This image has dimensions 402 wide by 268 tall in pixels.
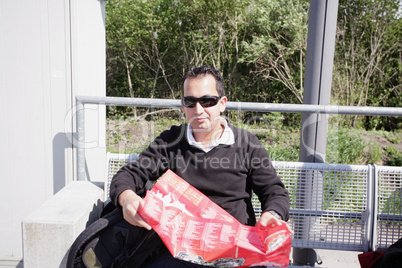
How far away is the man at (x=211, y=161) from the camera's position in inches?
76.3

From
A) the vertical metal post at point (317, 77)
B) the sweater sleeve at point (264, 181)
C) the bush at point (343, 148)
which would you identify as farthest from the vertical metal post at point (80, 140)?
the bush at point (343, 148)

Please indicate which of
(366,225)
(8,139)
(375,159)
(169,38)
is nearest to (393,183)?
(366,225)

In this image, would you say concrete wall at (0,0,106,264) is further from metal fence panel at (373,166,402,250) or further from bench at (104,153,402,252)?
metal fence panel at (373,166,402,250)

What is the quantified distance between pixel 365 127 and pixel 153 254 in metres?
7.51

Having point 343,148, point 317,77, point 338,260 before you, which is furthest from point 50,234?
point 343,148

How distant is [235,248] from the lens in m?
1.64

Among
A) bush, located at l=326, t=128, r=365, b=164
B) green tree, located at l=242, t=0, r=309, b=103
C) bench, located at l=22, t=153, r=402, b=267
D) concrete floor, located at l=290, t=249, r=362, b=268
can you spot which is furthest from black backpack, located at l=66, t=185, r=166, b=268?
green tree, located at l=242, t=0, r=309, b=103

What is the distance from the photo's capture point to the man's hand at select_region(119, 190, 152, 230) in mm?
1711

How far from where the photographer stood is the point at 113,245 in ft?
5.82

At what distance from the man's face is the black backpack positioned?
2.10ft

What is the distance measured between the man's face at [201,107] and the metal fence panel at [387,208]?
1204mm

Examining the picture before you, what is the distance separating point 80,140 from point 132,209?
105cm

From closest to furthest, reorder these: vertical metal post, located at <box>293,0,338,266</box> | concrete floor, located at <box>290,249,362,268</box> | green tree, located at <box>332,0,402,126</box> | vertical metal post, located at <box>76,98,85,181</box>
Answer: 1. vertical metal post, located at <box>76,98,85,181</box>
2. vertical metal post, located at <box>293,0,338,266</box>
3. concrete floor, located at <box>290,249,362,268</box>
4. green tree, located at <box>332,0,402,126</box>

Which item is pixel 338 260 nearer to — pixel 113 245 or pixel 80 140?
pixel 113 245
